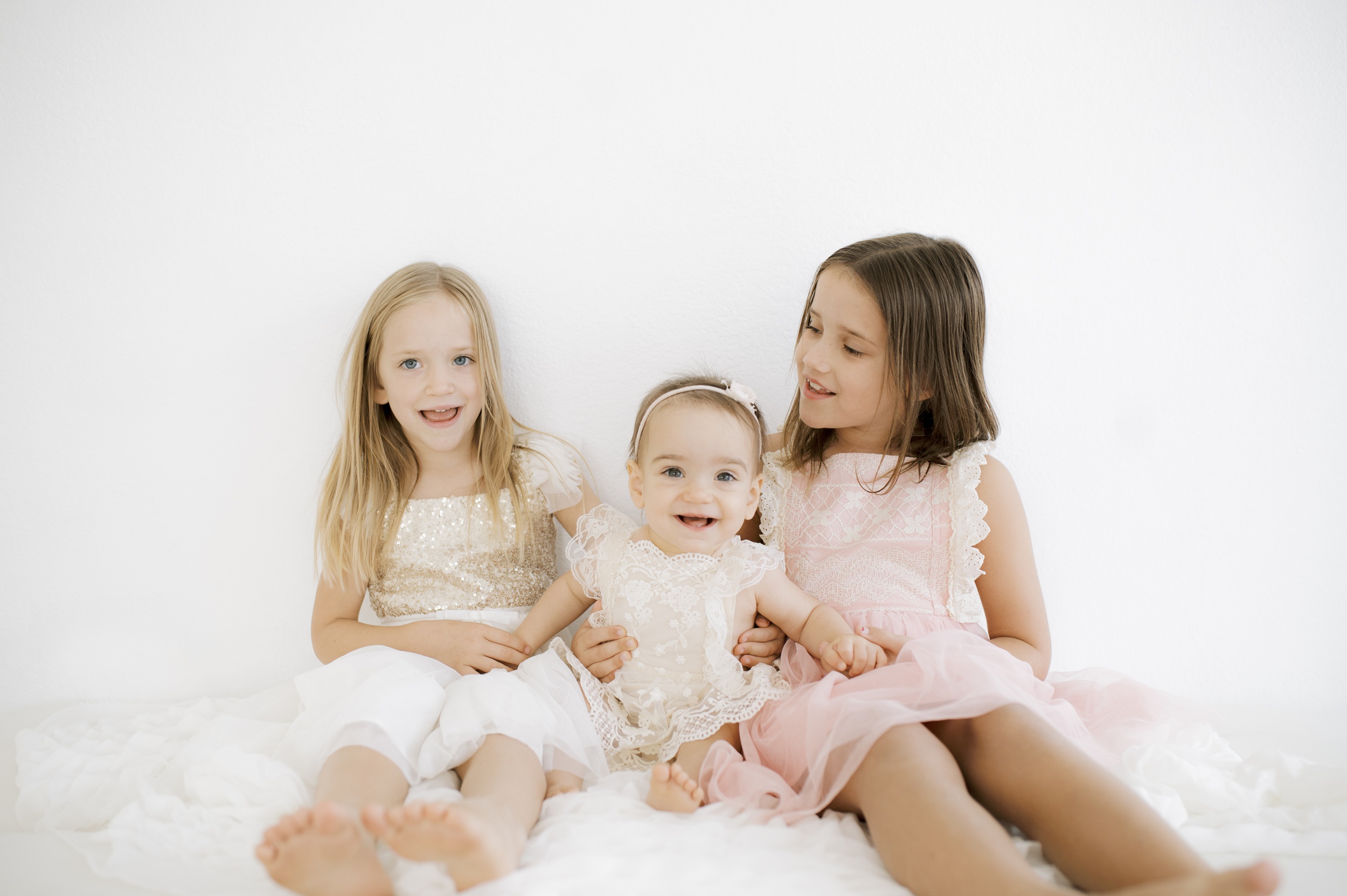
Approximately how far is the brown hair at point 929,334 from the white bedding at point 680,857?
66cm

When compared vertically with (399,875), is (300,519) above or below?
above

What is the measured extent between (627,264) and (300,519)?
0.89 meters

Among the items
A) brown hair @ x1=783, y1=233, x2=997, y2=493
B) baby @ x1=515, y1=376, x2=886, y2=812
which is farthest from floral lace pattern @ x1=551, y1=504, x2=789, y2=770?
brown hair @ x1=783, y1=233, x2=997, y2=493

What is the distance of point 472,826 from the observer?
2.75 ft

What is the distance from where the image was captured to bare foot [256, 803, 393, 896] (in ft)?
2.69

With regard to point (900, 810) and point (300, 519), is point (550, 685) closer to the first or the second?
point (900, 810)

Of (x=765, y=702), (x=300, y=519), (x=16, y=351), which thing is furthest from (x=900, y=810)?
(x=16, y=351)

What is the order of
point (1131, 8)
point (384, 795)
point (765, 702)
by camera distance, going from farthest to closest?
point (1131, 8)
point (765, 702)
point (384, 795)

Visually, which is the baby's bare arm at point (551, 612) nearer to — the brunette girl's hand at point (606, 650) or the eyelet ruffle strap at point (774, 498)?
the brunette girl's hand at point (606, 650)

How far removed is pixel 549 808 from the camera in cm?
109

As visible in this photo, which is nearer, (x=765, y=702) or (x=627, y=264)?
(x=765, y=702)

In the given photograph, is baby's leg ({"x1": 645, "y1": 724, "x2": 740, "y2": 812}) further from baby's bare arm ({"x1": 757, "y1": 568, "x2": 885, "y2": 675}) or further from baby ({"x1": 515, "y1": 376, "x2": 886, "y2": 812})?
baby's bare arm ({"x1": 757, "y1": 568, "x2": 885, "y2": 675})

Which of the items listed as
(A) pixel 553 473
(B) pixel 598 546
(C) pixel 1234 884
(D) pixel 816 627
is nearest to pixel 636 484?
(B) pixel 598 546

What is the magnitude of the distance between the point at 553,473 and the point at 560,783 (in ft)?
2.02
